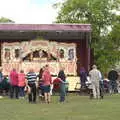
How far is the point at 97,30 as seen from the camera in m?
48.6

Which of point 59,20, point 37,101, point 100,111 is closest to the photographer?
point 100,111

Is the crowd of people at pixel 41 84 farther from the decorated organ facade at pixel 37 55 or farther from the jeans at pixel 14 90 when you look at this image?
the decorated organ facade at pixel 37 55

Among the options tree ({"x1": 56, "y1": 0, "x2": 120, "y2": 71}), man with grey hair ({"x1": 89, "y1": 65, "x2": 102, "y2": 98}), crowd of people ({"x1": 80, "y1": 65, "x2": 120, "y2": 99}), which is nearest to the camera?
man with grey hair ({"x1": 89, "y1": 65, "x2": 102, "y2": 98})

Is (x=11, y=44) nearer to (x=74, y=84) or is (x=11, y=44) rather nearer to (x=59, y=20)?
(x=74, y=84)

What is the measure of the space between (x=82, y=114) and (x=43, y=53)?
1634 centimetres

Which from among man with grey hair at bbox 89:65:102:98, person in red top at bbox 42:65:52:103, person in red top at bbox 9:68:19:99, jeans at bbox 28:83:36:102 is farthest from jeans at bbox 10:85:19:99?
person in red top at bbox 42:65:52:103

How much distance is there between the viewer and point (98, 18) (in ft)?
163

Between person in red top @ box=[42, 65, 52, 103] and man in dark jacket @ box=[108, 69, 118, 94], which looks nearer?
person in red top @ box=[42, 65, 52, 103]

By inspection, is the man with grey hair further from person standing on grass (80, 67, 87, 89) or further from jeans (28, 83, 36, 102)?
person standing on grass (80, 67, 87, 89)

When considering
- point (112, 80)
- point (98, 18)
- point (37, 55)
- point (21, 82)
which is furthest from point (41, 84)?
point (98, 18)

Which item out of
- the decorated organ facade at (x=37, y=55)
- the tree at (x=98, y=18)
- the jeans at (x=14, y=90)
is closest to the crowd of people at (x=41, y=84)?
the jeans at (x=14, y=90)

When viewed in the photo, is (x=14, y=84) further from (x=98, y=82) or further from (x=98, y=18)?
(x=98, y=18)

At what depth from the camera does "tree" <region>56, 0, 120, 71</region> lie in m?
48.0

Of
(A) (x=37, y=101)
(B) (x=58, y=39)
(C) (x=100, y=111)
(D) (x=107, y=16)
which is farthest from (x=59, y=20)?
(C) (x=100, y=111)
